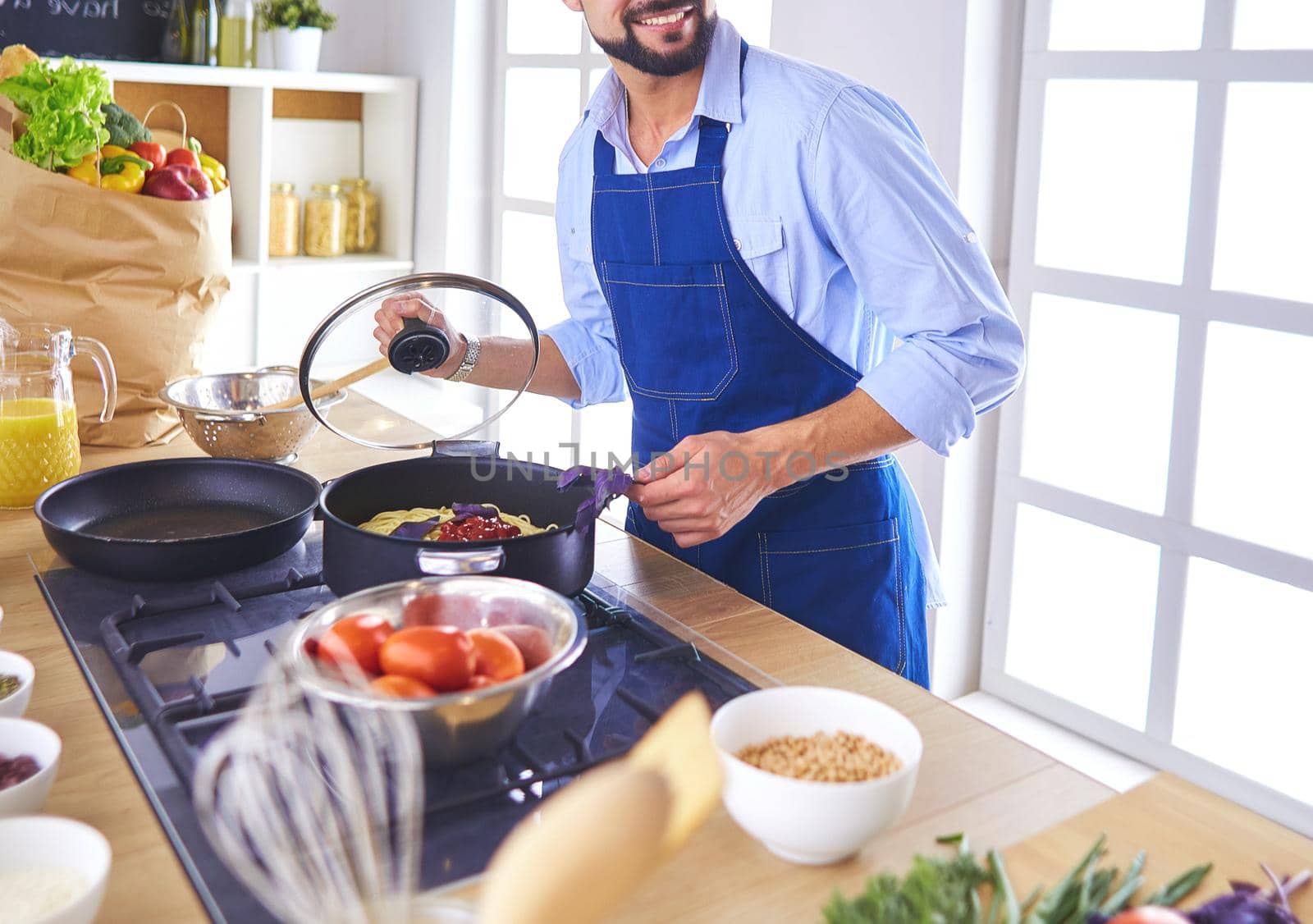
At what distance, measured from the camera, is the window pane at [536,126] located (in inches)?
133

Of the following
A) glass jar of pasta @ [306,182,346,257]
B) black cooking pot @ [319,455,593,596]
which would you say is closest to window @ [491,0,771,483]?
glass jar of pasta @ [306,182,346,257]

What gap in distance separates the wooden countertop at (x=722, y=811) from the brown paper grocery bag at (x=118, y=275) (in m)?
0.53

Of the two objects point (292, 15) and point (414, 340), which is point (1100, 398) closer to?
point (414, 340)

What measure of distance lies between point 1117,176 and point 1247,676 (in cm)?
86

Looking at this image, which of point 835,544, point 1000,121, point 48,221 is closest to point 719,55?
point 835,544

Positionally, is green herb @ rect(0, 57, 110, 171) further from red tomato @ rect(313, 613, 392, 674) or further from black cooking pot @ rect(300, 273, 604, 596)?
red tomato @ rect(313, 613, 392, 674)

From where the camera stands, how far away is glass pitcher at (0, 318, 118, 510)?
165 centimetres

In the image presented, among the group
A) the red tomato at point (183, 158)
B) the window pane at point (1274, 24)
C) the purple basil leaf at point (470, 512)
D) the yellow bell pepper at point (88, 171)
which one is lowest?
the purple basil leaf at point (470, 512)

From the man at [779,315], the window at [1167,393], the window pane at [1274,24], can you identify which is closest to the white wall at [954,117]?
the window at [1167,393]

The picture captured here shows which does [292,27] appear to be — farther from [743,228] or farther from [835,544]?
[835,544]

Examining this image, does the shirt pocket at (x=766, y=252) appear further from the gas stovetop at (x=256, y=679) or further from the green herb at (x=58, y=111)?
the green herb at (x=58, y=111)

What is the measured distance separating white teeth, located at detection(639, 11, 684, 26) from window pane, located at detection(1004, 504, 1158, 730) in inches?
47.6

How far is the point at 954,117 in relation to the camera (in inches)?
85.0

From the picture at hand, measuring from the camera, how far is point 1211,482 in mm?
2082
